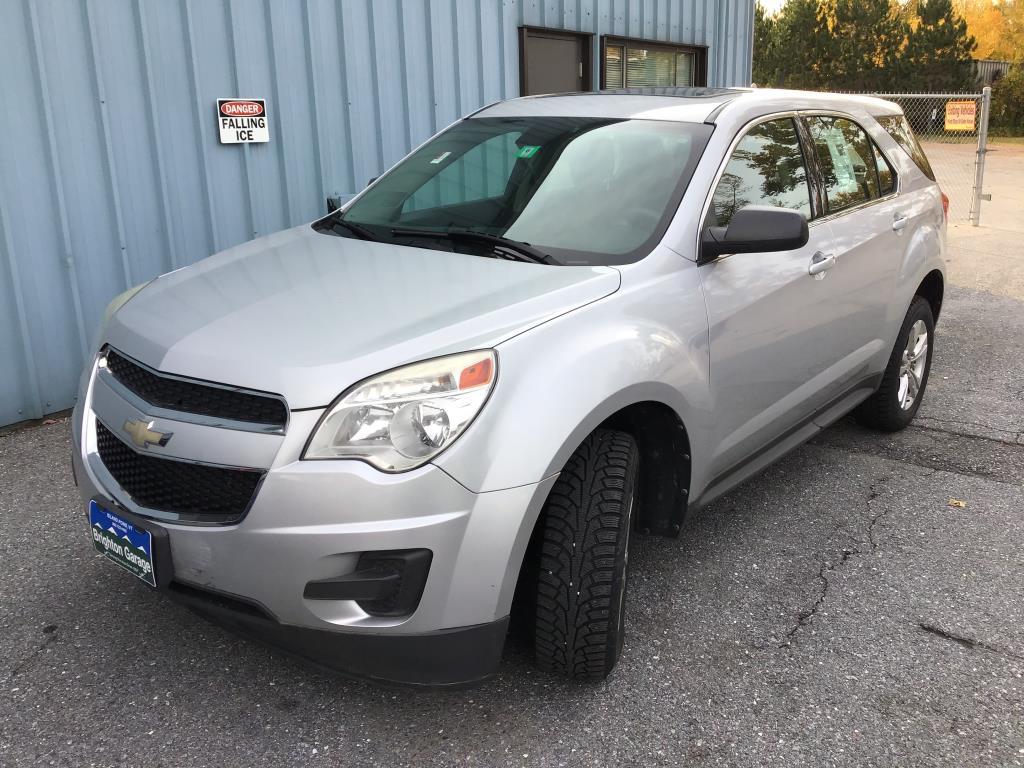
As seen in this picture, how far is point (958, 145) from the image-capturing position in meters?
27.1

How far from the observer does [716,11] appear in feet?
33.4

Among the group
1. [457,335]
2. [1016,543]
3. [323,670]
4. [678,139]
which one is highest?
[678,139]

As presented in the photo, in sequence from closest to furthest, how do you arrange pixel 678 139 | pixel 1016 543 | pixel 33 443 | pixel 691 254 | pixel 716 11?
pixel 691 254
pixel 678 139
pixel 1016 543
pixel 33 443
pixel 716 11

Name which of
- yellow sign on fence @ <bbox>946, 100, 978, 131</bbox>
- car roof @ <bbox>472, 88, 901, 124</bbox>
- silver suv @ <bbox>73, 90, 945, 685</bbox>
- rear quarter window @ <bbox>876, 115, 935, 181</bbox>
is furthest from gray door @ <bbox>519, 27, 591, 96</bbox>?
yellow sign on fence @ <bbox>946, 100, 978, 131</bbox>

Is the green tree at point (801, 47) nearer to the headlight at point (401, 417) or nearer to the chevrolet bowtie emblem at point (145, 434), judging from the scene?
the headlight at point (401, 417)

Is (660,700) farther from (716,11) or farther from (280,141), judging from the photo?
(716,11)

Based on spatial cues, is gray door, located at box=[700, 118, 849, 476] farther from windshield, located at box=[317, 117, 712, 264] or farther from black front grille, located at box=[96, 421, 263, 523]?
black front grille, located at box=[96, 421, 263, 523]

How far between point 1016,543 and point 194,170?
4.88 meters

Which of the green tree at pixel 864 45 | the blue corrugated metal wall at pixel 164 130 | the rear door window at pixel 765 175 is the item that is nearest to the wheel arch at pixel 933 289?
the rear door window at pixel 765 175

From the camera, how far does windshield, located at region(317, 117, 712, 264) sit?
309 centimetres

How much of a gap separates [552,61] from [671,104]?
4928mm

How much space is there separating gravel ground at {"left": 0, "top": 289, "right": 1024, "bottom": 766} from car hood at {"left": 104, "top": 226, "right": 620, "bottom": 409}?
91 centimetres


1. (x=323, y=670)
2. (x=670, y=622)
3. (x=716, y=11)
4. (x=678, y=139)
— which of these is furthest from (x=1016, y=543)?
(x=716, y=11)

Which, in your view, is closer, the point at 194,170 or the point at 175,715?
the point at 175,715
